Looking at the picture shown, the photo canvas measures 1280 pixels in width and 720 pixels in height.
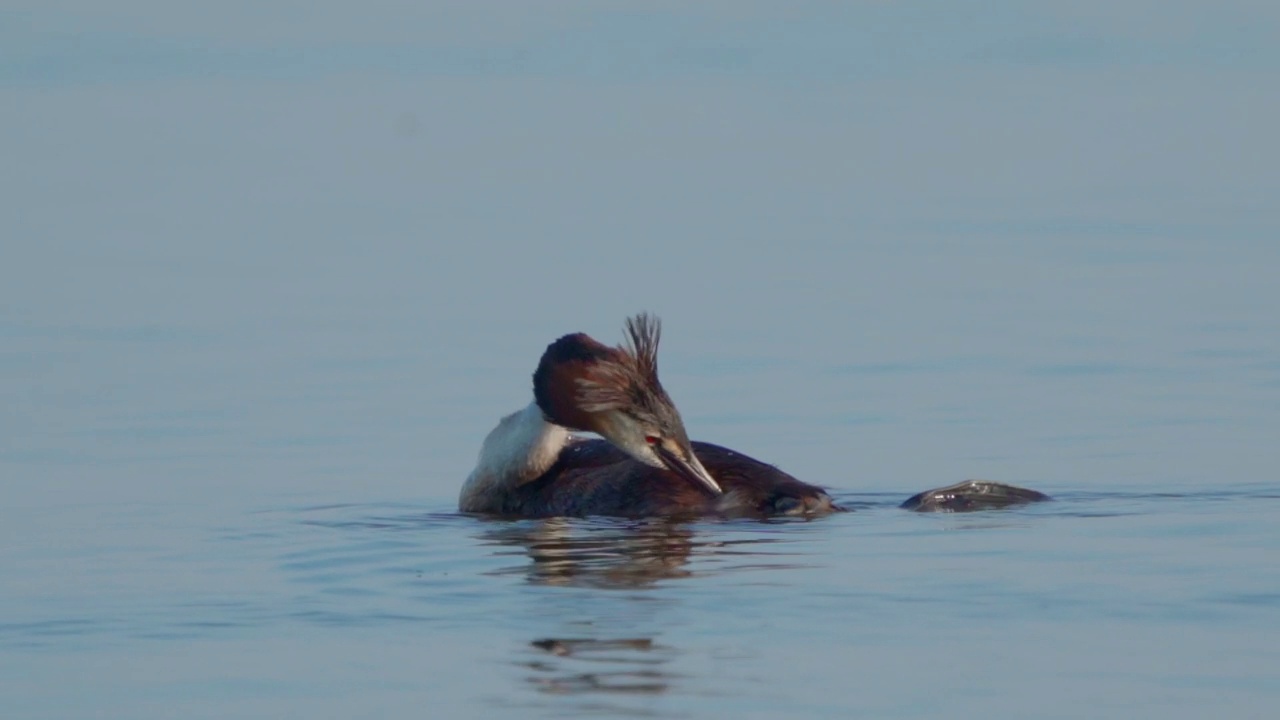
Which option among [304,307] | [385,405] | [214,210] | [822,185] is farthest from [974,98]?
[385,405]

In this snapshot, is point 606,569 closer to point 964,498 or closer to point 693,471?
point 693,471

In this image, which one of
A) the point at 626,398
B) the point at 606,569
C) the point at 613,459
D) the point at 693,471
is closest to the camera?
the point at 606,569

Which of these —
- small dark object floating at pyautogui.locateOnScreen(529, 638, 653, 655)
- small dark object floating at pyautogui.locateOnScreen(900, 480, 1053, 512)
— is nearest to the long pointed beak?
small dark object floating at pyautogui.locateOnScreen(900, 480, 1053, 512)

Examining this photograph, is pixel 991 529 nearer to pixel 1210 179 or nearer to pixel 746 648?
pixel 746 648

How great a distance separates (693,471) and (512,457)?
47.5 inches

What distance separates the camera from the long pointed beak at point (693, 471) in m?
12.2

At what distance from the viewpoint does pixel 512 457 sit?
13.1 m

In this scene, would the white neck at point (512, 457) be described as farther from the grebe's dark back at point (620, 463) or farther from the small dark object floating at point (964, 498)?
the small dark object floating at point (964, 498)

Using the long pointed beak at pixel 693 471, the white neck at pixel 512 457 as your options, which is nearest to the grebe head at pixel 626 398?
the long pointed beak at pixel 693 471

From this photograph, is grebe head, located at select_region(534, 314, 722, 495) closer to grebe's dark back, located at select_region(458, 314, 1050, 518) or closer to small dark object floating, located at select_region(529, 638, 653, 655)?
grebe's dark back, located at select_region(458, 314, 1050, 518)

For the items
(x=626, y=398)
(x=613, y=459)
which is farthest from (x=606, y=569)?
(x=613, y=459)

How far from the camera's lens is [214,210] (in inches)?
972

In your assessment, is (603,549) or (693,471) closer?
(603,549)

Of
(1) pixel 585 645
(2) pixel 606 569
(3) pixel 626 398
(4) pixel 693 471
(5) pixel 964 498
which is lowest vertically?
(1) pixel 585 645
